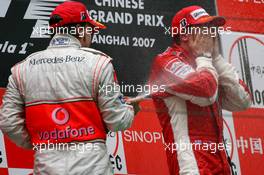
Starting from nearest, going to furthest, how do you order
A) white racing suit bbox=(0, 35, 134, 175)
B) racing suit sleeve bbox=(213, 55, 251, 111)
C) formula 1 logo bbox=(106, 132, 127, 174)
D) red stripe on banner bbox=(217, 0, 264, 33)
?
white racing suit bbox=(0, 35, 134, 175)
racing suit sleeve bbox=(213, 55, 251, 111)
formula 1 logo bbox=(106, 132, 127, 174)
red stripe on banner bbox=(217, 0, 264, 33)

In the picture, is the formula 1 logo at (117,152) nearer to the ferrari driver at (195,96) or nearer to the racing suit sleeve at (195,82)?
the ferrari driver at (195,96)

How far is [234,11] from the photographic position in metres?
4.79

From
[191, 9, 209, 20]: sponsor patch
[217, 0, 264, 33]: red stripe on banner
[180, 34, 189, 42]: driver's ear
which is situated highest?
[217, 0, 264, 33]: red stripe on banner

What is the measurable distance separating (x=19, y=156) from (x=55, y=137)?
104 centimetres

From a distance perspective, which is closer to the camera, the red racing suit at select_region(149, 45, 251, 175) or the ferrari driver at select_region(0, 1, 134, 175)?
the ferrari driver at select_region(0, 1, 134, 175)

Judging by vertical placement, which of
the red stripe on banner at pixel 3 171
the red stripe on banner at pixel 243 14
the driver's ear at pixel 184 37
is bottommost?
the red stripe on banner at pixel 3 171

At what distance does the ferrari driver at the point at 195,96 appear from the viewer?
135 inches

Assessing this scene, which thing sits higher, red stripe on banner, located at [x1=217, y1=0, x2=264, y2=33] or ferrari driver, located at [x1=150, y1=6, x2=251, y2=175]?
red stripe on banner, located at [x1=217, y1=0, x2=264, y2=33]

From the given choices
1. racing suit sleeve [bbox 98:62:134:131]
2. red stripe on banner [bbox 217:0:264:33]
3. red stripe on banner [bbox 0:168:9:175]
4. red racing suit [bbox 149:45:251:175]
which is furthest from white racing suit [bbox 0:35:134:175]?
red stripe on banner [bbox 217:0:264:33]

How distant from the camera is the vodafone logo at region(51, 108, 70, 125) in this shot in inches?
124

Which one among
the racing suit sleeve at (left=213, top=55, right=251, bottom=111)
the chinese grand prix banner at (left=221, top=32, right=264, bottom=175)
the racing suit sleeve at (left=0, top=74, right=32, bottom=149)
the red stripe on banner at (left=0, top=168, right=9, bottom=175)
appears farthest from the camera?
the chinese grand prix banner at (left=221, top=32, right=264, bottom=175)

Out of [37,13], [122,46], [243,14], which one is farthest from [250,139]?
[37,13]

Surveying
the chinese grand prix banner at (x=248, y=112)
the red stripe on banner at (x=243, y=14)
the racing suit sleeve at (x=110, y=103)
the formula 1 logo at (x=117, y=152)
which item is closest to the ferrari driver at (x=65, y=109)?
the racing suit sleeve at (x=110, y=103)

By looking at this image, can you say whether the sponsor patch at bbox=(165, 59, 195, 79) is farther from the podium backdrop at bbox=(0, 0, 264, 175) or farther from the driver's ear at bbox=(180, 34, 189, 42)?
the podium backdrop at bbox=(0, 0, 264, 175)
